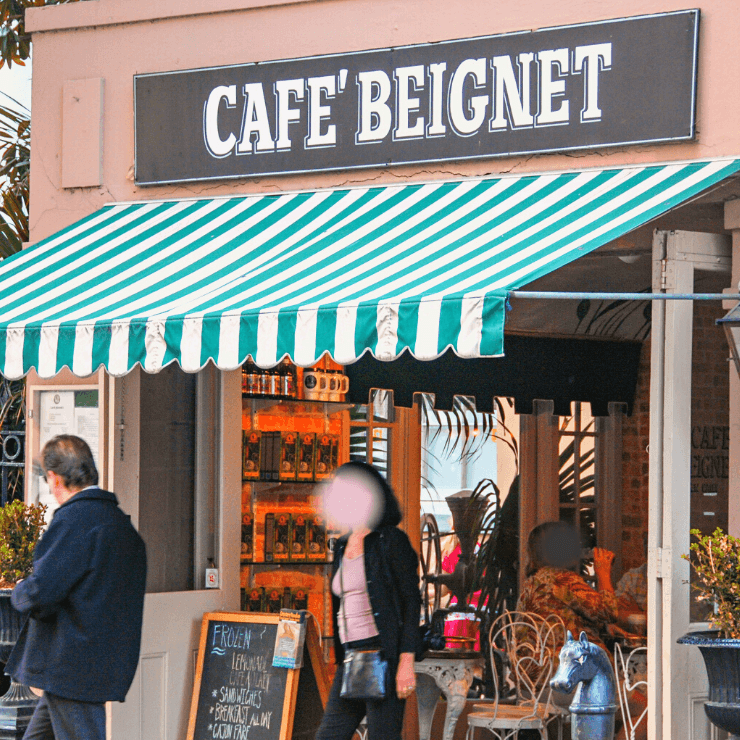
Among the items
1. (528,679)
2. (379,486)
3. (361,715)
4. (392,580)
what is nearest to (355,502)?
(379,486)

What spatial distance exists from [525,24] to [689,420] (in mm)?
2302

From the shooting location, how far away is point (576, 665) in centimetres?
581

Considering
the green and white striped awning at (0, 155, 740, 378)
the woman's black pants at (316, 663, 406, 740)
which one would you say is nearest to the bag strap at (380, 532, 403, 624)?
the woman's black pants at (316, 663, 406, 740)

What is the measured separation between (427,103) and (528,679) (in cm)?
335

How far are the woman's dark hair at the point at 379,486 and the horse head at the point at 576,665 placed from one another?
37.3 inches

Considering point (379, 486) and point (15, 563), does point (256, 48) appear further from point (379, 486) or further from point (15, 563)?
point (15, 563)

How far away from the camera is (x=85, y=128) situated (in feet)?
27.8

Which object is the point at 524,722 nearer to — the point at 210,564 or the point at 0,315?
the point at 210,564

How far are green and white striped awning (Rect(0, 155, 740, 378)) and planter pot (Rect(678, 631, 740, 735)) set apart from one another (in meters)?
1.60

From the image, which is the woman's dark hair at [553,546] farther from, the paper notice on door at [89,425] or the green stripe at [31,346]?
the green stripe at [31,346]

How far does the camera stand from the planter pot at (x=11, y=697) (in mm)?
7262

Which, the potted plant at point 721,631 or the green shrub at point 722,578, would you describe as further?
the green shrub at point 722,578

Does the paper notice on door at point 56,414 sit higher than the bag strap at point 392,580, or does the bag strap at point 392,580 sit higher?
the paper notice on door at point 56,414

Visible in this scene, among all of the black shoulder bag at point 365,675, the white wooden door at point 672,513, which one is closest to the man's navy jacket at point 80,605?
the black shoulder bag at point 365,675
